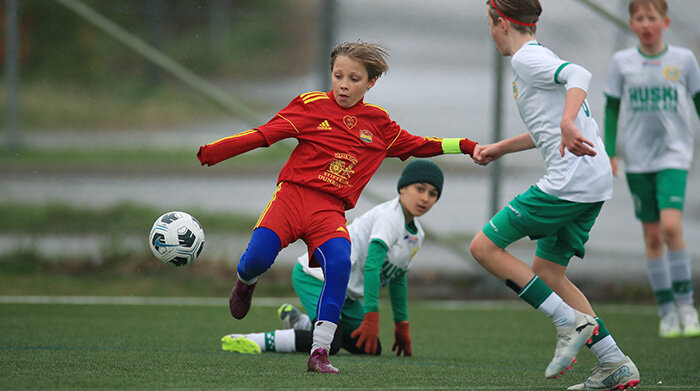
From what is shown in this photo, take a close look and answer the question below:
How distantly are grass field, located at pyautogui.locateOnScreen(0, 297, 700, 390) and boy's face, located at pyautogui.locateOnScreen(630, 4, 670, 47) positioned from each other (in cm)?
196

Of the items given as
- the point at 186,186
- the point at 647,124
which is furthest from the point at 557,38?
the point at 186,186

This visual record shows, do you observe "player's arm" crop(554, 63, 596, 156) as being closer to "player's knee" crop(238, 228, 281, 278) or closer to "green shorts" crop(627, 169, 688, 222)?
"player's knee" crop(238, 228, 281, 278)

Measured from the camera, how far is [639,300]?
314 inches

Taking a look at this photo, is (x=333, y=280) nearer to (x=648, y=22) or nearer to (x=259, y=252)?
(x=259, y=252)

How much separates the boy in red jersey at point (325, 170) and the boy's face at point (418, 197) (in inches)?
23.4

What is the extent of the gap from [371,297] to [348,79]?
113cm

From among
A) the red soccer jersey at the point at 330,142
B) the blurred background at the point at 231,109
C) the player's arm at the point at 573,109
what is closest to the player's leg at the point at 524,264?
the player's arm at the point at 573,109

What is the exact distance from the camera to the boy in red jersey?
3834 millimetres

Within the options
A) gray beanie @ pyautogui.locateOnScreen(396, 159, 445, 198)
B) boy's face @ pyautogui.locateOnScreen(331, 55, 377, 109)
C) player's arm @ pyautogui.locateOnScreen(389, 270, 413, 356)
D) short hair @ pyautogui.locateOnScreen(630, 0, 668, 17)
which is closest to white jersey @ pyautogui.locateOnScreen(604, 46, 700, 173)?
short hair @ pyautogui.locateOnScreen(630, 0, 668, 17)

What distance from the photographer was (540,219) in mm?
3625

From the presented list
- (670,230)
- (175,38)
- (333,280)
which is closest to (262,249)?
(333,280)

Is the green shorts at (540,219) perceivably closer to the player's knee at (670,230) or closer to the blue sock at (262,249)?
the blue sock at (262,249)

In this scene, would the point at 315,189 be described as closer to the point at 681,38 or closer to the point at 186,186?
the point at 186,186

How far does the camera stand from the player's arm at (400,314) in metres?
4.54
